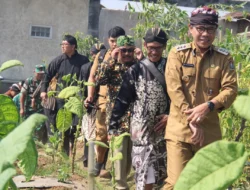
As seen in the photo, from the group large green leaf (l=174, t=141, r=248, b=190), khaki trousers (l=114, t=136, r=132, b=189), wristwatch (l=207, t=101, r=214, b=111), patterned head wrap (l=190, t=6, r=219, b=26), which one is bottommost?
khaki trousers (l=114, t=136, r=132, b=189)

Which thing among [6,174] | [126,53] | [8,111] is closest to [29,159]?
[8,111]

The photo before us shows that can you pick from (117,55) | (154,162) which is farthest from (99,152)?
(154,162)

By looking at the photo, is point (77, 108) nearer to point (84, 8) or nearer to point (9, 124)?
point (9, 124)

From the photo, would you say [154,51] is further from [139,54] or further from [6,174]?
[6,174]

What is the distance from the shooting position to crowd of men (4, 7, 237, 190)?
163 inches

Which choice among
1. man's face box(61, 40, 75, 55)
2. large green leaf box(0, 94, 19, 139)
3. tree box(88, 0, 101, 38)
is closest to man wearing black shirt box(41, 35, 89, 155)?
man's face box(61, 40, 75, 55)

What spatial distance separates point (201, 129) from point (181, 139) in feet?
0.58

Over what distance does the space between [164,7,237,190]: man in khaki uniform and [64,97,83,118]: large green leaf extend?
1860mm

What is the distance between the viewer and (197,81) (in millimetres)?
4168

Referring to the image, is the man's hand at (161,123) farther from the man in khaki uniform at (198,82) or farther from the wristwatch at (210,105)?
the wristwatch at (210,105)

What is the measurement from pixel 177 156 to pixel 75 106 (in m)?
1.98

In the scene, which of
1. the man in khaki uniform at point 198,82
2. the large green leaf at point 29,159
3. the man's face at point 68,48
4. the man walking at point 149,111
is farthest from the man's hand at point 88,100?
the large green leaf at point 29,159

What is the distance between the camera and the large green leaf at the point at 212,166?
2.87 feet

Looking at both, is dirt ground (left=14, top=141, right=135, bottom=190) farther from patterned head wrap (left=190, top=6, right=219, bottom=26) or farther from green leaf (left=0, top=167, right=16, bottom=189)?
green leaf (left=0, top=167, right=16, bottom=189)
